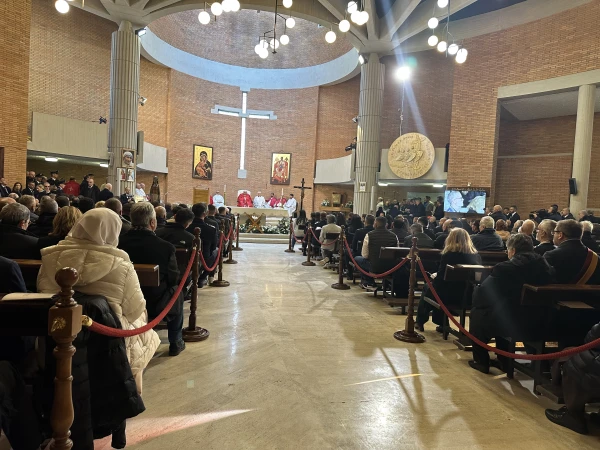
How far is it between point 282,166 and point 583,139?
14.0m

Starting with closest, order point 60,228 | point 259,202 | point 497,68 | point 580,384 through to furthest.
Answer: point 580,384 < point 60,228 < point 497,68 < point 259,202

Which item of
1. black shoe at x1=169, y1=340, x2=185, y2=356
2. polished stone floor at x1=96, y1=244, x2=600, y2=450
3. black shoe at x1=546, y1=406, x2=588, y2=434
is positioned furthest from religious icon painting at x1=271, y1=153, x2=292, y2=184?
black shoe at x1=546, y1=406, x2=588, y2=434

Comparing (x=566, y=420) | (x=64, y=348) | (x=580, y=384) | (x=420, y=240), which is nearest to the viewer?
(x=64, y=348)

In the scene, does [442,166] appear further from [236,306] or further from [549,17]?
[236,306]

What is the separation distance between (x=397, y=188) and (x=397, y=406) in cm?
1640

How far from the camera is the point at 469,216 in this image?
13805mm

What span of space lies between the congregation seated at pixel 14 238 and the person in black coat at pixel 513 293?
13.7 ft

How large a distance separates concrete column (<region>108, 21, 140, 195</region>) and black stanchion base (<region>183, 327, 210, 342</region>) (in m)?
10.2

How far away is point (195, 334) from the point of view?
14.3 feet

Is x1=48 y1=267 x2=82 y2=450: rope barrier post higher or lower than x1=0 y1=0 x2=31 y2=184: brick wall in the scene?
lower

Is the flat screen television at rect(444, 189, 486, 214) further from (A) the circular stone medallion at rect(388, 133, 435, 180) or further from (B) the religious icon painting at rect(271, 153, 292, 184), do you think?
(B) the religious icon painting at rect(271, 153, 292, 184)

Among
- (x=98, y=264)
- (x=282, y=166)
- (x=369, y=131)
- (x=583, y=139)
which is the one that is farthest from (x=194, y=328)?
(x=282, y=166)

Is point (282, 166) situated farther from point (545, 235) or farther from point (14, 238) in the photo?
point (14, 238)

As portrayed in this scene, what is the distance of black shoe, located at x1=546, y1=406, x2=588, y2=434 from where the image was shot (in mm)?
2773
